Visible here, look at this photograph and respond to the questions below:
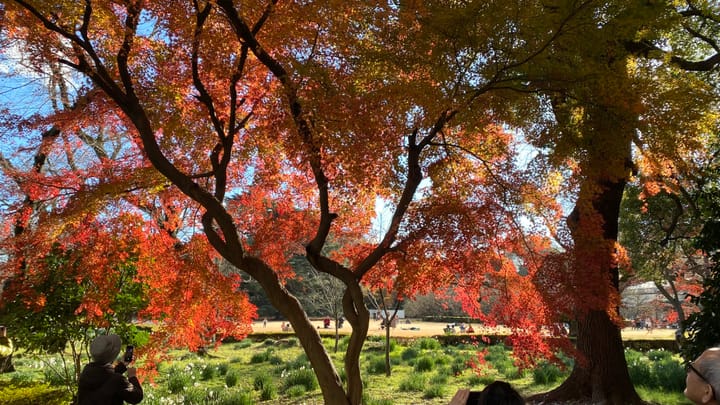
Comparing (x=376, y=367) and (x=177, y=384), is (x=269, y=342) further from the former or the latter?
(x=177, y=384)

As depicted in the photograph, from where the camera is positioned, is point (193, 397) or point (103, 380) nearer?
point (103, 380)

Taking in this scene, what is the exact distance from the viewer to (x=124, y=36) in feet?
18.5

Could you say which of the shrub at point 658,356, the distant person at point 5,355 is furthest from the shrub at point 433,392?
the distant person at point 5,355

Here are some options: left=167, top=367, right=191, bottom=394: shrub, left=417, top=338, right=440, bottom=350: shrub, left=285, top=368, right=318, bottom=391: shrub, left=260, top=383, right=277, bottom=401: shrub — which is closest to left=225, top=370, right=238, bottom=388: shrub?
left=167, top=367, right=191, bottom=394: shrub

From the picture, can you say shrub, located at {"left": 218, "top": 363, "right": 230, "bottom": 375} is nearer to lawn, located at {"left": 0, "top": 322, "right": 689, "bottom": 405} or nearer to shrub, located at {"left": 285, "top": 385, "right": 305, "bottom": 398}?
lawn, located at {"left": 0, "top": 322, "right": 689, "bottom": 405}

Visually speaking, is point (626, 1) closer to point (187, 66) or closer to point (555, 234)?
point (555, 234)

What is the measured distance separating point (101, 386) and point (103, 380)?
0.04 m

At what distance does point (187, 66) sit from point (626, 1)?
4.98 meters

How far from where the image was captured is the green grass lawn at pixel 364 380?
743cm

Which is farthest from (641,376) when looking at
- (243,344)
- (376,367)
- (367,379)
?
(243,344)

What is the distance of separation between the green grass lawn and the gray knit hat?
11.7ft

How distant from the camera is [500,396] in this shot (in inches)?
55.9

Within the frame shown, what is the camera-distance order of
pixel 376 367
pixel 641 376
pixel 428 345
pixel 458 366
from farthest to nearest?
pixel 428 345 < pixel 376 367 < pixel 458 366 < pixel 641 376

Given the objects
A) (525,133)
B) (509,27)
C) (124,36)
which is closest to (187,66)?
(124,36)
